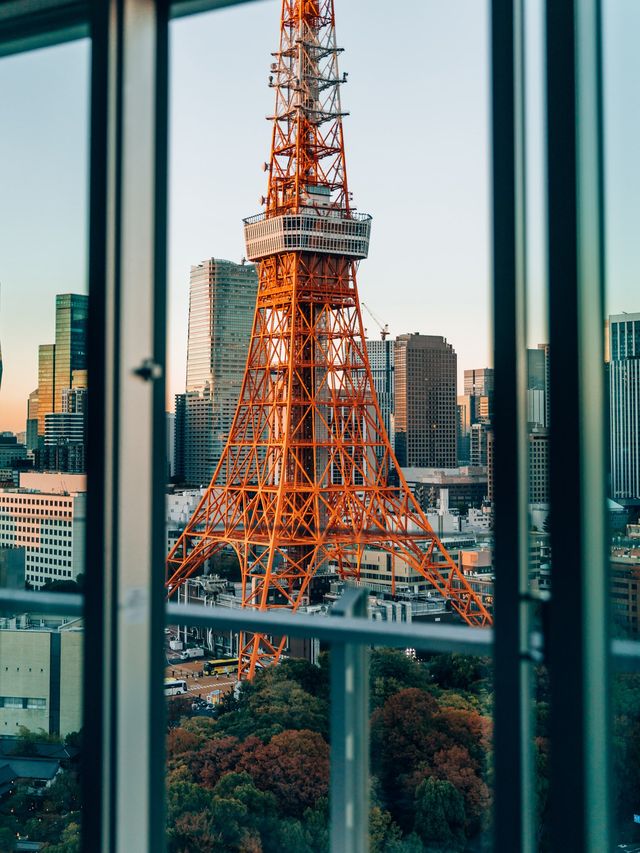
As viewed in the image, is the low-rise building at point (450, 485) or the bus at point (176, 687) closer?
the low-rise building at point (450, 485)

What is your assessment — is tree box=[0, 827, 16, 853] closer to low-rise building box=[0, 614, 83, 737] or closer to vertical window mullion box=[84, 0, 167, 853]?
low-rise building box=[0, 614, 83, 737]

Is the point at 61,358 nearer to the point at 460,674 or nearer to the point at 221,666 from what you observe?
the point at 460,674

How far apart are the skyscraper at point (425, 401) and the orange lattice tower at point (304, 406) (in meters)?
0.81

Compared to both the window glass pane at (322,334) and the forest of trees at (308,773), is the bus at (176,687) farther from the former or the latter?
the forest of trees at (308,773)

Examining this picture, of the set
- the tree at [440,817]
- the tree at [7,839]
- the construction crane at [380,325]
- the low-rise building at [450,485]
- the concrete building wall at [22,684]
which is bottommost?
the tree at [440,817]

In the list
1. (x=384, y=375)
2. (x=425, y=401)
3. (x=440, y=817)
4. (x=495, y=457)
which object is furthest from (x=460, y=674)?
(x=384, y=375)

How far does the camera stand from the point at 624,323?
3.85ft

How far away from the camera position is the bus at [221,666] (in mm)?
4913

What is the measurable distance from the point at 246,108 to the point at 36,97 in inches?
242

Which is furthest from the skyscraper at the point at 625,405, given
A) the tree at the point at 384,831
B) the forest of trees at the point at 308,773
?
the tree at the point at 384,831

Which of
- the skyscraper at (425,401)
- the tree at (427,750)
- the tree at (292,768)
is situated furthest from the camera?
the skyscraper at (425,401)

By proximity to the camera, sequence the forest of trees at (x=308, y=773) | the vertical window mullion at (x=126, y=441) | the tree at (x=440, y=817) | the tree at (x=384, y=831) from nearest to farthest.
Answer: the vertical window mullion at (x=126, y=441) → the forest of trees at (x=308, y=773) → the tree at (x=384, y=831) → the tree at (x=440, y=817)

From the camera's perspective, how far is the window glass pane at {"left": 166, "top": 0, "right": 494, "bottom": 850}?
17.6ft

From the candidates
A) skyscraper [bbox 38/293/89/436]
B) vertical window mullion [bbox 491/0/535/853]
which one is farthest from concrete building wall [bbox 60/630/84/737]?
vertical window mullion [bbox 491/0/535/853]
